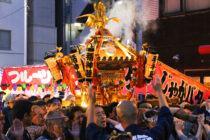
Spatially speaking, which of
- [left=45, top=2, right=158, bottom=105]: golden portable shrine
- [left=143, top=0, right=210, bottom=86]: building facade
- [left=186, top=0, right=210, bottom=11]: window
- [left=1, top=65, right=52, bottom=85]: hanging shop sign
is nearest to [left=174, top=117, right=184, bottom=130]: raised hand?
[left=45, top=2, right=158, bottom=105]: golden portable shrine

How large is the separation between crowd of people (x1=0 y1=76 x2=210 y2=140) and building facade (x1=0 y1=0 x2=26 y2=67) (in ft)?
56.2

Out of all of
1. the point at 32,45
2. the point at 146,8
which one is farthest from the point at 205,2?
the point at 32,45

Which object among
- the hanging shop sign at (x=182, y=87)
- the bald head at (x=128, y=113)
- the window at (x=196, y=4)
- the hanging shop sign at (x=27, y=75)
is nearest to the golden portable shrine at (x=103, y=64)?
the hanging shop sign at (x=182, y=87)

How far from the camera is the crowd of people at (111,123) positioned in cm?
351

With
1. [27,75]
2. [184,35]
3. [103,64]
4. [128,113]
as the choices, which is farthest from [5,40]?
[128,113]

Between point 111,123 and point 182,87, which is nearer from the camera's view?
point 111,123

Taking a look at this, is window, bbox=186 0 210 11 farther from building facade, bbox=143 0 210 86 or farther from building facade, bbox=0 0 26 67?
building facade, bbox=0 0 26 67

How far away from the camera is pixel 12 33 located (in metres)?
22.2

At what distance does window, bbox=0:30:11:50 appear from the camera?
2204cm

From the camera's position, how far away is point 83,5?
22312mm

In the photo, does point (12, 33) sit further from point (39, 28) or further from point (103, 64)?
point (103, 64)

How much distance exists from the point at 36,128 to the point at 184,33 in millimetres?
9929

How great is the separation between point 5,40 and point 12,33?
645 millimetres

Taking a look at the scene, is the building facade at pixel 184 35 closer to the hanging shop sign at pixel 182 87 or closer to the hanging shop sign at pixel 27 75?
the hanging shop sign at pixel 182 87
